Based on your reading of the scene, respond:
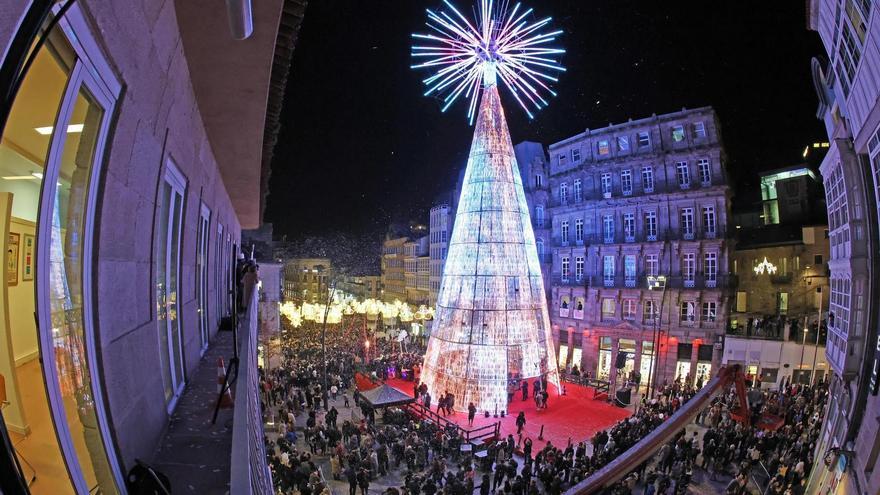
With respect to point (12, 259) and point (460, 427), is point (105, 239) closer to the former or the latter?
point (12, 259)

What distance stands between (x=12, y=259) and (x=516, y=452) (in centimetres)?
2069

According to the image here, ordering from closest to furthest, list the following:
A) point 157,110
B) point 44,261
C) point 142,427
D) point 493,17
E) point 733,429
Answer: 1. point 44,261
2. point 142,427
3. point 157,110
4. point 733,429
5. point 493,17

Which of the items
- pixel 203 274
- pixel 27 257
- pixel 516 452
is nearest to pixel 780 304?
pixel 516 452

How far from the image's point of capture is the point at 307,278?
115062 mm

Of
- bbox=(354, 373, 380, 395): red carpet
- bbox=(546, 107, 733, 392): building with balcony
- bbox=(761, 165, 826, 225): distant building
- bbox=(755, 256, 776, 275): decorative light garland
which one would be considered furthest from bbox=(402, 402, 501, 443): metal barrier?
bbox=(761, 165, 826, 225): distant building

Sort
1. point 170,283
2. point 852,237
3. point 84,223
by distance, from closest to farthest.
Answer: point 84,223
point 170,283
point 852,237

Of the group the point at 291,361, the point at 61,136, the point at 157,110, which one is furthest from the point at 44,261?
the point at 291,361

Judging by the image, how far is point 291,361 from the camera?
32688mm

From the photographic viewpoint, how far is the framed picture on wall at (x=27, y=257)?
2898 mm

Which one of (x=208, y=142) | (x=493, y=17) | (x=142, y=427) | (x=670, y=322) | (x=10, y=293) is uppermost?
(x=493, y=17)

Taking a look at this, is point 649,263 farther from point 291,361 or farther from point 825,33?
point 291,361

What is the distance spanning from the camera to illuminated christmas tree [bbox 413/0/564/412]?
80.2 feet

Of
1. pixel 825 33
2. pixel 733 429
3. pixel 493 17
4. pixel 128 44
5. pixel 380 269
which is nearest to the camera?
pixel 128 44

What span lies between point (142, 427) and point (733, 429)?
22.2 metres
